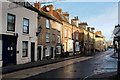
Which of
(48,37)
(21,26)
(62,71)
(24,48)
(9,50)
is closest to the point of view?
(62,71)

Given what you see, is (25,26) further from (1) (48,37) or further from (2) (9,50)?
(1) (48,37)

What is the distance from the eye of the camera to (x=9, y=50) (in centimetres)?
1658

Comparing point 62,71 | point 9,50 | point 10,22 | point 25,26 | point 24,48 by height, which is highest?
point 10,22

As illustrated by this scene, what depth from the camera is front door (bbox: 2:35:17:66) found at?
624 inches

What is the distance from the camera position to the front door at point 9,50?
52.0 ft

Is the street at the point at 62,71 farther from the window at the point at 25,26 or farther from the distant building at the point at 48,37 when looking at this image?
the distant building at the point at 48,37

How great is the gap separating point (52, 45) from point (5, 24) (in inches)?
470

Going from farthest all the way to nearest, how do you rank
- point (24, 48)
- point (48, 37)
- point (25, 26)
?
point (48, 37)
point (25, 26)
point (24, 48)

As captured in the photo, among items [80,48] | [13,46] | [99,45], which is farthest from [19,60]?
[99,45]

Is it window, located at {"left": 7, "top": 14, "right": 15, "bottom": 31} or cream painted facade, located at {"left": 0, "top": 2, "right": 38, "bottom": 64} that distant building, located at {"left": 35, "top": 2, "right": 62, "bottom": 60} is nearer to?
cream painted facade, located at {"left": 0, "top": 2, "right": 38, "bottom": 64}

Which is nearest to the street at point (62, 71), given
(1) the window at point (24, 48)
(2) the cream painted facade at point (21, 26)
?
(2) the cream painted facade at point (21, 26)

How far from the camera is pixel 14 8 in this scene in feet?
57.2

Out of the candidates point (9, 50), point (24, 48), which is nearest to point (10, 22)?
point (9, 50)

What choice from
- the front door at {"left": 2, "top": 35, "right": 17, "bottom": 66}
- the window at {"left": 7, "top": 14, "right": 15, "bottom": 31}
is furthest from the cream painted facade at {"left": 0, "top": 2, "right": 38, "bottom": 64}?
the front door at {"left": 2, "top": 35, "right": 17, "bottom": 66}
